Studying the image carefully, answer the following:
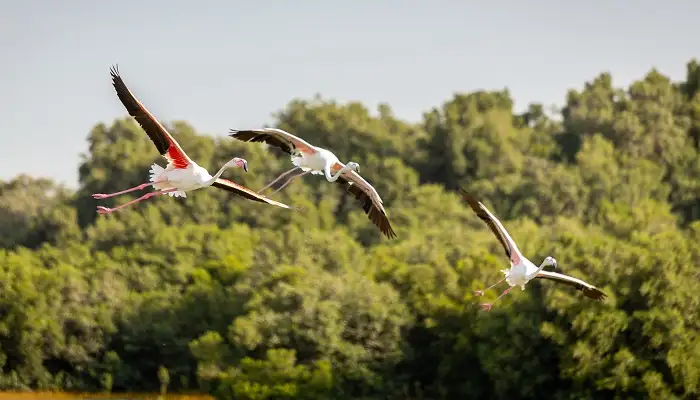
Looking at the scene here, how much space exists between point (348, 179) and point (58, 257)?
44126 millimetres

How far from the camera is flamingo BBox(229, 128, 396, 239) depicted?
70.0ft

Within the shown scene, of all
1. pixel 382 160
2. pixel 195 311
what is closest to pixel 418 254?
pixel 195 311

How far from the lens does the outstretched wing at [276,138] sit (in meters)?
21.0

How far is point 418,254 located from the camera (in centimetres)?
5738

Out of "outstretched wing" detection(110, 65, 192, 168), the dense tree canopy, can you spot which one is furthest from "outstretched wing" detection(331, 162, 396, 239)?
the dense tree canopy

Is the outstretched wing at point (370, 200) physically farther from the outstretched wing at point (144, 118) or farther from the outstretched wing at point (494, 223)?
the outstretched wing at point (144, 118)

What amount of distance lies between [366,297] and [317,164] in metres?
29.0

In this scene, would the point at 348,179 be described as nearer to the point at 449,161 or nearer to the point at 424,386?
the point at 424,386

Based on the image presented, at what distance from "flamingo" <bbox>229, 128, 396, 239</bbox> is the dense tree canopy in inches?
897

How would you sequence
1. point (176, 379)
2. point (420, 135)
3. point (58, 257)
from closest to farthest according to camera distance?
point (176, 379) < point (58, 257) < point (420, 135)

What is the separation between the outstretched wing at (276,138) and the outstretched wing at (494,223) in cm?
272

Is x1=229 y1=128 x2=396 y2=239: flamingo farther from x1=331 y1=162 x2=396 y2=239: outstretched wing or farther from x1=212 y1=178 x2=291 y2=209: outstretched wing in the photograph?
x1=212 y1=178 x2=291 y2=209: outstretched wing

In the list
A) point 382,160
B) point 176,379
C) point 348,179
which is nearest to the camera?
point 348,179

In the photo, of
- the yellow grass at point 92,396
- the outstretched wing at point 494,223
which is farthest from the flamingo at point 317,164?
the yellow grass at point 92,396
